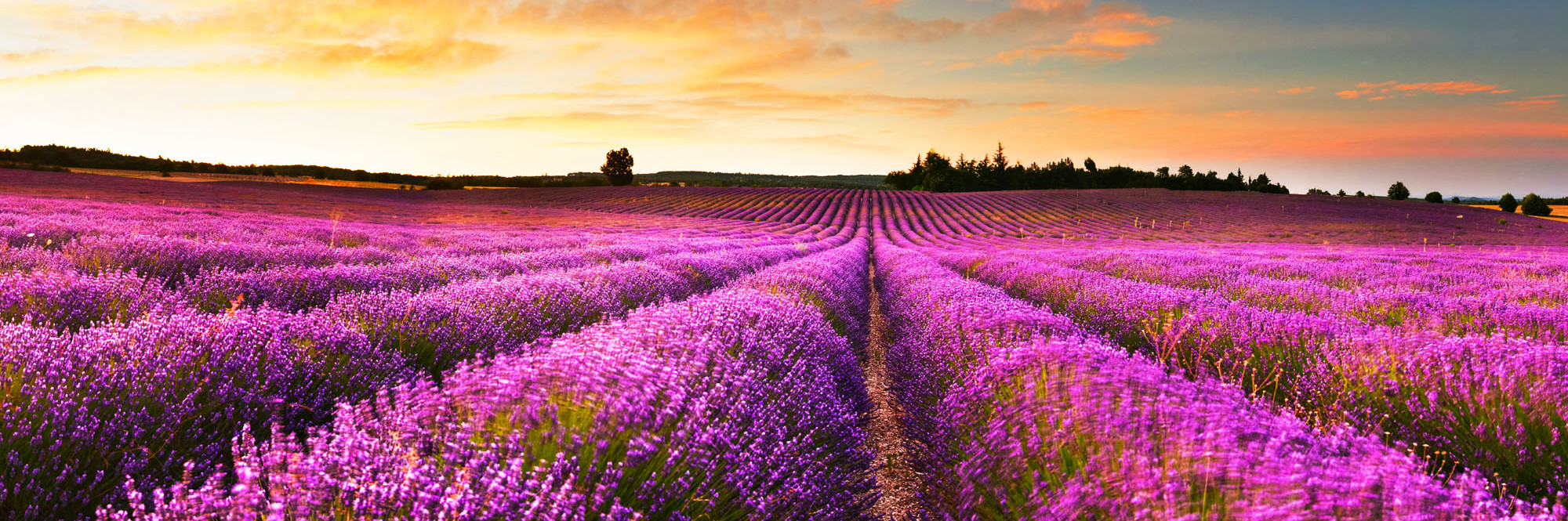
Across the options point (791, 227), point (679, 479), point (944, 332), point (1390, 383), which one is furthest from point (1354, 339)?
point (791, 227)

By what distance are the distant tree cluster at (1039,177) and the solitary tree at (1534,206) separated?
73.6 ft

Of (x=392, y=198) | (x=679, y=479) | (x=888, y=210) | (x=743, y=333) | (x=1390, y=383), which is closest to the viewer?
(x=679, y=479)

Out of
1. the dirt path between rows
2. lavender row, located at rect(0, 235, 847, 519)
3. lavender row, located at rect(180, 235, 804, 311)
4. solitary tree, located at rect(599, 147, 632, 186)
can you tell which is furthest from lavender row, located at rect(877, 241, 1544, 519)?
solitary tree, located at rect(599, 147, 632, 186)

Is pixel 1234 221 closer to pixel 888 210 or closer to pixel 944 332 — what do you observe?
pixel 888 210

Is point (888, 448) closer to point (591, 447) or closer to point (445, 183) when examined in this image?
point (591, 447)

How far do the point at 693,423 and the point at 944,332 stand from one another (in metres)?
2.67

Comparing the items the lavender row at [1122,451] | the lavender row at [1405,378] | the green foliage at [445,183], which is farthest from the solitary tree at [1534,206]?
the green foliage at [445,183]

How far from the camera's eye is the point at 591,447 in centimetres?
176

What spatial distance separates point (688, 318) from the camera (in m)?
3.39

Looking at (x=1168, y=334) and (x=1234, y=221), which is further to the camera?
(x=1234, y=221)

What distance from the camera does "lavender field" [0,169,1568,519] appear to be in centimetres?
154

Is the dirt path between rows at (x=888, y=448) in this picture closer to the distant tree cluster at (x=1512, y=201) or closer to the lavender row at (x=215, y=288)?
the lavender row at (x=215, y=288)

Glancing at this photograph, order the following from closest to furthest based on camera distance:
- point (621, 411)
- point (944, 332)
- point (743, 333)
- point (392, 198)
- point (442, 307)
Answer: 1. point (621, 411)
2. point (743, 333)
3. point (442, 307)
4. point (944, 332)
5. point (392, 198)

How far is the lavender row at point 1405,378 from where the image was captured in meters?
2.52
